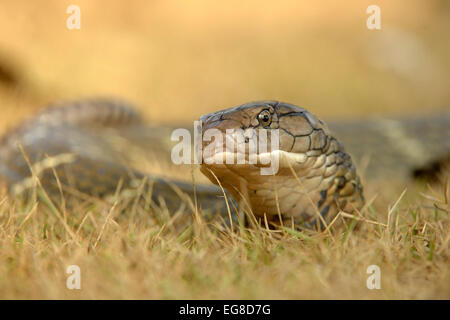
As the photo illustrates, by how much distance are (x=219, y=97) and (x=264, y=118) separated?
8.31 meters

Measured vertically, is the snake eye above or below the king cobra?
above

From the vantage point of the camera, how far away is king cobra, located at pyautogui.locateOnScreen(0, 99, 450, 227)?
2.31 metres

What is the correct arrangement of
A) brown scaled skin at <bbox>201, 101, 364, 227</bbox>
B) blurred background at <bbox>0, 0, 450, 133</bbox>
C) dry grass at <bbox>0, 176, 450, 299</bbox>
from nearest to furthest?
1. dry grass at <bbox>0, 176, 450, 299</bbox>
2. brown scaled skin at <bbox>201, 101, 364, 227</bbox>
3. blurred background at <bbox>0, 0, 450, 133</bbox>

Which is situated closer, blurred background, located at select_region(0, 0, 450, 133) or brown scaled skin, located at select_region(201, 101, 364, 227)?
brown scaled skin, located at select_region(201, 101, 364, 227)

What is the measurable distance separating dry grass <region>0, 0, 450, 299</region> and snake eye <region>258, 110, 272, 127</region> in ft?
1.45

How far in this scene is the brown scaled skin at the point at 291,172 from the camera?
7.42 ft

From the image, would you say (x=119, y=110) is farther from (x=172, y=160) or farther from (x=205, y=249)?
(x=205, y=249)

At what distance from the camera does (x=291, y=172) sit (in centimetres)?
232

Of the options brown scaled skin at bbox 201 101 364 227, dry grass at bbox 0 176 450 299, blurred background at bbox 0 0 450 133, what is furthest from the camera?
blurred background at bbox 0 0 450 133

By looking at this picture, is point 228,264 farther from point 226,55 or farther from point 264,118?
point 226,55

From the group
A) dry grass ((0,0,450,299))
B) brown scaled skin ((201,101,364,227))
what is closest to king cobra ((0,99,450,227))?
brown scaled skin ((201,101,364,227))

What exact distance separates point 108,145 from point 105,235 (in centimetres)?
320

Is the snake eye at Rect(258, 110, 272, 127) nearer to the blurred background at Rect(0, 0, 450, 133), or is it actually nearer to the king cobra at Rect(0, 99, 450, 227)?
the king cobra at Rect(0, 99, 450, 227)
